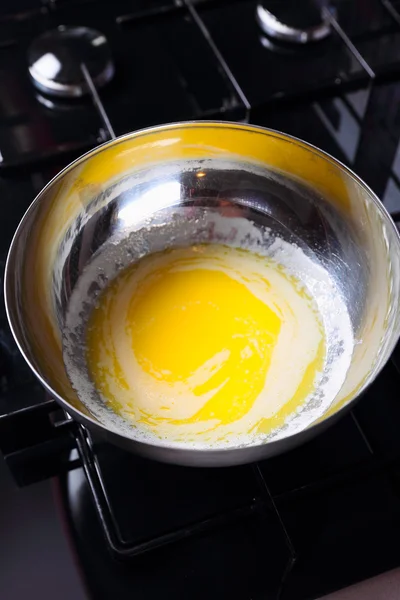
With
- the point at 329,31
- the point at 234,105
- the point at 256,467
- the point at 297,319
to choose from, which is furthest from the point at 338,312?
the point at 329,31

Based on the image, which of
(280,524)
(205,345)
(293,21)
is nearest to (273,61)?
(293,21)

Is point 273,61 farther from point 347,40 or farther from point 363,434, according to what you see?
point 363,434

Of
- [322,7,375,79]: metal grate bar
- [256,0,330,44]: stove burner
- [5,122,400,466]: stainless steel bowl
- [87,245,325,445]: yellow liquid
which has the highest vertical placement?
[256,0,330,44]: stove burner

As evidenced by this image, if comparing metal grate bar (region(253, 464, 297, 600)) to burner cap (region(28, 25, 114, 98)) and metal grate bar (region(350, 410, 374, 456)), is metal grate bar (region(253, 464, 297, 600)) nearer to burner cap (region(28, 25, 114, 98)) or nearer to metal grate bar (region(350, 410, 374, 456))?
metal grate bar (region(350, 410, 374, 456))

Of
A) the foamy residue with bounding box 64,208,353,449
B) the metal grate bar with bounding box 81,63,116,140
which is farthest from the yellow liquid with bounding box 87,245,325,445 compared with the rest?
the metal grate bar with bounding box 81,63,116,140

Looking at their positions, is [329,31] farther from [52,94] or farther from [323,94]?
[52,94]
